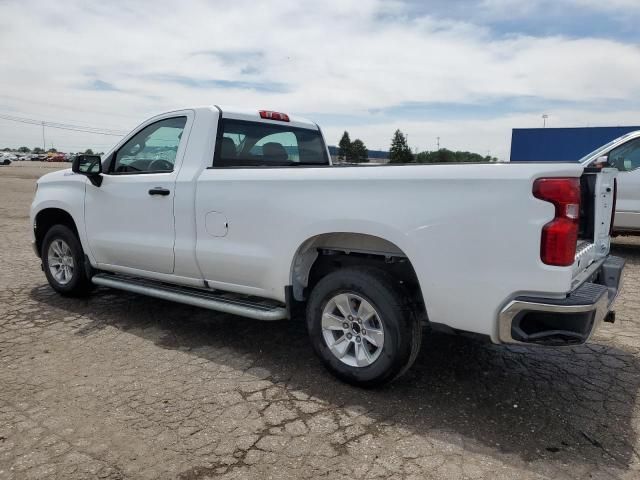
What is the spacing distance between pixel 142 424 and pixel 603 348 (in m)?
3.57

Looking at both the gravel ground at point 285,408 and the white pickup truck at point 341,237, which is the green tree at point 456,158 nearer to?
the white pickup truck at point 341,237

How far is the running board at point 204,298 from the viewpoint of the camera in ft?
12.3

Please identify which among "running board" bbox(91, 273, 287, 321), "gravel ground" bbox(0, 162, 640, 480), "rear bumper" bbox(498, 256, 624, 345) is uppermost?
"rear bumper" bbox(498, 256, 624, 345)

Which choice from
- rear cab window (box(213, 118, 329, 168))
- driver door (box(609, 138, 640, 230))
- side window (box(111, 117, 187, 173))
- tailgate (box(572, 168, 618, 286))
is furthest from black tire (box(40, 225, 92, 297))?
driver door (box(609, 138, 640, 230))

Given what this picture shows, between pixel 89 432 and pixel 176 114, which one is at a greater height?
pixel 176 114

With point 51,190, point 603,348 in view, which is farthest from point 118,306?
point 603,348

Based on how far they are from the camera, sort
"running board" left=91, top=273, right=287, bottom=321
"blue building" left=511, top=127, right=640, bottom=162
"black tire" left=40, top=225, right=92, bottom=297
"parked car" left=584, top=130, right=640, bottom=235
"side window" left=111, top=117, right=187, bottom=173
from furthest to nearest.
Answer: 1. "blue building" left=511, top=127, right=640, bottom=162
2. "parked car" left=584, top=130, right=640, bottom=235
3. "black tire" left=40, top=225, right=92, bottom=297
4. "side window" left=111, top=117, right=187, bottom=173
5. "running board" left=91, top=273, right=287, bottom=321

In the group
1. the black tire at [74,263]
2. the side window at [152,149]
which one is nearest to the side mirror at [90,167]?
the side window at [152,149]

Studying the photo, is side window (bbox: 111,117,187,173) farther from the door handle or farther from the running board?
the running board

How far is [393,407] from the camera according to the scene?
321 centimetres

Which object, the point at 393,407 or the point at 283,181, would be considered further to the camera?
the point at 283,181

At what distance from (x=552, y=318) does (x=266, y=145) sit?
296 centimetres

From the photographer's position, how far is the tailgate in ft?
10.8

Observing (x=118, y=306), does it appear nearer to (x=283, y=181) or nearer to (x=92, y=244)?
(x=92, y=244)
